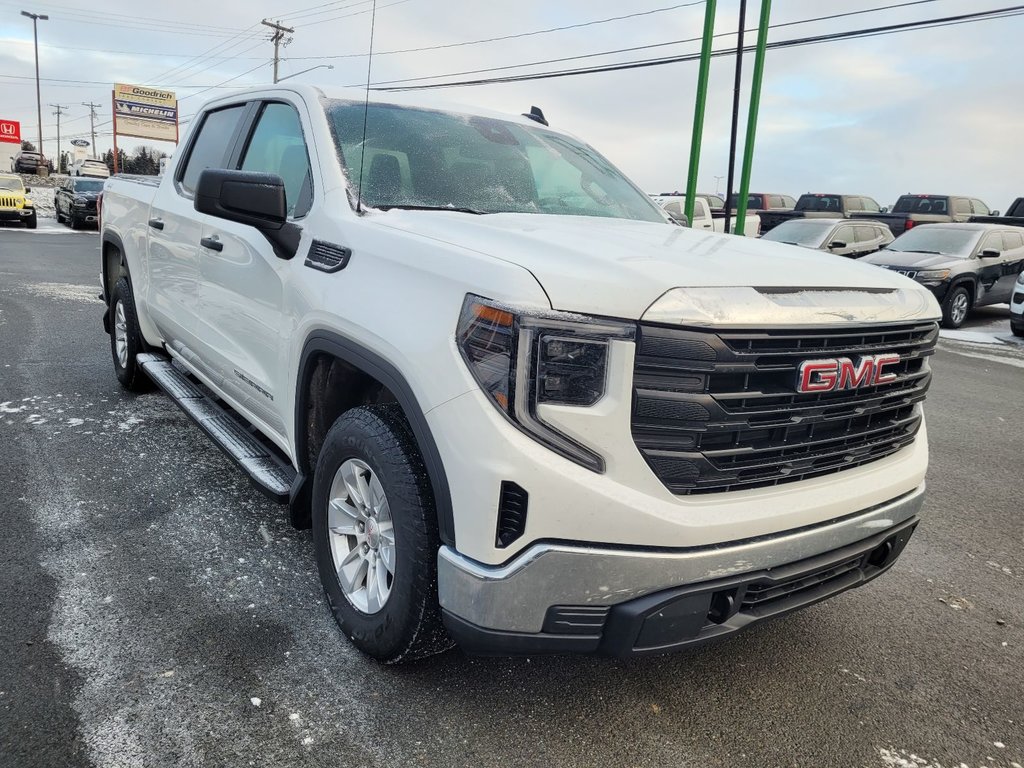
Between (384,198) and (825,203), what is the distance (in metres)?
24.6

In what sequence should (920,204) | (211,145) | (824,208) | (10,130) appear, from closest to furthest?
(211,145)
(920,204)
(824,208)
(10,130)

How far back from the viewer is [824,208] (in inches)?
972

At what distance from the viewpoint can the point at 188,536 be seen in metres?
3.52

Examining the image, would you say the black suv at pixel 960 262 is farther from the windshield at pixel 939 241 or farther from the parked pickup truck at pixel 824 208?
the parked pickup truck at pixel 824 208

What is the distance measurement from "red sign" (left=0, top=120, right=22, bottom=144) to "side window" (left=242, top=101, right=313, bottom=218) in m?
56.7

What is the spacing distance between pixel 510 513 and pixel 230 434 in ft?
6.93

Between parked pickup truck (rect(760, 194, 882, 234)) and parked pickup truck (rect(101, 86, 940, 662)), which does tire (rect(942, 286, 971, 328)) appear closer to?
parked pickup truck (rect(760, 194, 882, 234))

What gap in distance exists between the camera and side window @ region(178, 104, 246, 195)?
408 centimetres

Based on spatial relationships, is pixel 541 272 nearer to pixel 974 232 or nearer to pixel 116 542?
pixel 116 542

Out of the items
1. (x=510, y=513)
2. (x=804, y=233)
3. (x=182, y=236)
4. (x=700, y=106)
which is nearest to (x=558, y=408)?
(x=510, y=513)

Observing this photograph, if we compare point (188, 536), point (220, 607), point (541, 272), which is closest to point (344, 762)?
point (220, 607)

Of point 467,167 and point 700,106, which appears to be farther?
point 700,106

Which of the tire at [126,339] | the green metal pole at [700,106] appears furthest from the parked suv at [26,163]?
the tire at [126,339]

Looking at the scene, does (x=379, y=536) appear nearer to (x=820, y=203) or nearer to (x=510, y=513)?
(x=510, y=513)
